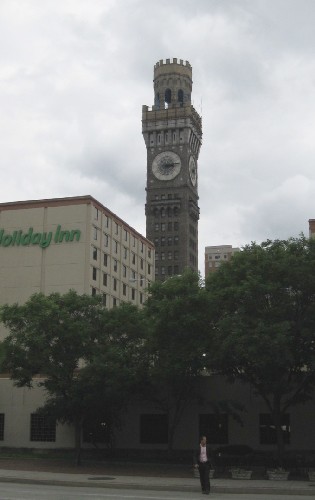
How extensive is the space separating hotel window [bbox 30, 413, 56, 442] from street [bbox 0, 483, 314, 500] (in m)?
20.3

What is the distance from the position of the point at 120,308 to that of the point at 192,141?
128 metres

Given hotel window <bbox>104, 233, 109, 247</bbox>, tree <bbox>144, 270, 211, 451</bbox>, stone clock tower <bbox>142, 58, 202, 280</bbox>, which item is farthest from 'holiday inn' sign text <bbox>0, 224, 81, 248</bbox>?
stone clock tower <bbox>142, 58, 202, 280</bbox>

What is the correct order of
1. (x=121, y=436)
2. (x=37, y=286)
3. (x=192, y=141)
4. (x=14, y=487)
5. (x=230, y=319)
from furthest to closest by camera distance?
(x=192, y=141) < (x=37, y=286) < (x=121, y=436) < (x=230, y=319) < (x=14, y=487)

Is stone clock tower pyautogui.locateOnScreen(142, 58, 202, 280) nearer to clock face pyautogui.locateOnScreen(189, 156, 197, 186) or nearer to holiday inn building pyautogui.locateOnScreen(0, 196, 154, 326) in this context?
clock face pyautogui.locateOnScreen(189, 156, 197, 186)

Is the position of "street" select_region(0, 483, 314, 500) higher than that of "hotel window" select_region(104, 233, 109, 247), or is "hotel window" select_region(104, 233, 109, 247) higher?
"hotel window" select_region(104, 233, 109, 247)

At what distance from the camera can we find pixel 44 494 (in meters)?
25.3

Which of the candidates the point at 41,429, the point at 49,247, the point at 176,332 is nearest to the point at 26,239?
the point at 49,247

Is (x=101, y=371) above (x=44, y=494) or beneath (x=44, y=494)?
above

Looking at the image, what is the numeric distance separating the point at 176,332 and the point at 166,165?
5087 inches

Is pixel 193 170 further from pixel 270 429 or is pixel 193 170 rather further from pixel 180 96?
pixel 270 429

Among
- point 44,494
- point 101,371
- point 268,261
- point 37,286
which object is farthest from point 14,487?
point 37,286

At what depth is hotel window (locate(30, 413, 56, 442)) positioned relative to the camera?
4925 cm

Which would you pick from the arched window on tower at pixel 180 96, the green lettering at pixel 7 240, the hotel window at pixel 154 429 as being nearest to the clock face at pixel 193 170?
the arched window on tower at pixel 180 96

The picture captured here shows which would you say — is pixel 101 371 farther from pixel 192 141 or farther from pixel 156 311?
pixel 192 141
